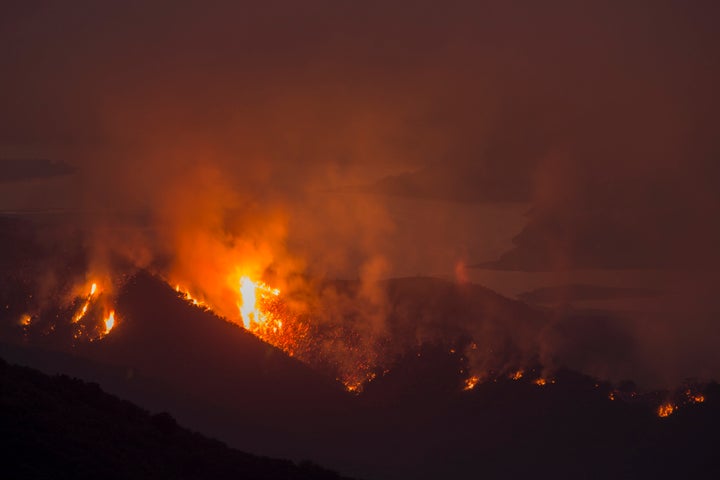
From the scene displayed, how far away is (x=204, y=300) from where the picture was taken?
367ft

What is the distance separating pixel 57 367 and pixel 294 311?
32834mm

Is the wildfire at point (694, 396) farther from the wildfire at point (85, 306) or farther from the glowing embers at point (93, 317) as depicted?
the wildfire at point (85, 306)

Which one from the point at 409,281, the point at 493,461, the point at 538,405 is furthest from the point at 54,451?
the point at 409,281

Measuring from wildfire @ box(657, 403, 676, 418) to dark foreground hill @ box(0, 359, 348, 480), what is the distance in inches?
2478

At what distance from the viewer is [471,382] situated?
107500 mm

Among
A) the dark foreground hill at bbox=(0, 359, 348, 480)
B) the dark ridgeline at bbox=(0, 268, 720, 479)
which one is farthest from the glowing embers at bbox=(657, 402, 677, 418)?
the dark foreground hill at bbox=(0, 359, 348, 480)

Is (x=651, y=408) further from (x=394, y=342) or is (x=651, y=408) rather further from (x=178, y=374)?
(x=178, y=374)

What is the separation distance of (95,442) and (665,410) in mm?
72793

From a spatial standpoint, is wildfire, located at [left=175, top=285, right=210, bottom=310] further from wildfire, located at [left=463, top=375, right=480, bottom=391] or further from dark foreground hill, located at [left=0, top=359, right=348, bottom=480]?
dark foreground hill, located at [left=0, top=359, right=348, bottom=480]

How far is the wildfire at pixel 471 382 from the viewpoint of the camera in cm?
10627

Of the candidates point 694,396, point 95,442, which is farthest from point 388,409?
point 95,442

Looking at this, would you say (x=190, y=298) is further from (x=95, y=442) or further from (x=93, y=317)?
(x=95, y=442)

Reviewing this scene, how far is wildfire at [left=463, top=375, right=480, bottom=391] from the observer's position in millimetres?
106269

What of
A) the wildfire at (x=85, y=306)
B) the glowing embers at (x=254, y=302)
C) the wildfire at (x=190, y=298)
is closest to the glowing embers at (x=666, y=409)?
the glowing embers at (x=254, y=302)
